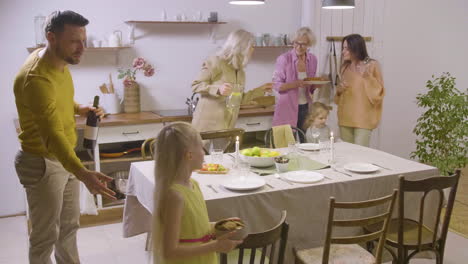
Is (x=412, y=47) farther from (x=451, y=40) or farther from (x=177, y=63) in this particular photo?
(x=177, y=63)

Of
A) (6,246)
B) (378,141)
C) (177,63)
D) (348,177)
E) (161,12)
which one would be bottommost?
(6,246)

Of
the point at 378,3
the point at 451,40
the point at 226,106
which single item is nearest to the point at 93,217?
the point at 226,106

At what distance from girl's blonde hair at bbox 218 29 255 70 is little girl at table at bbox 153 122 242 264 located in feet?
6.31

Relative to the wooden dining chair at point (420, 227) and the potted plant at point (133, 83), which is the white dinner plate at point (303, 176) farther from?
the potted plant at point (133, 83)

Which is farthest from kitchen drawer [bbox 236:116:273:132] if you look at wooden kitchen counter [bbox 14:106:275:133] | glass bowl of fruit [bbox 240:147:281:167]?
glass bowl of fruit [bbox 240:147:281:167]

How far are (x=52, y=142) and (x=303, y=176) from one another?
1.34 meters

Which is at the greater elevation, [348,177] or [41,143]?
[41,143]

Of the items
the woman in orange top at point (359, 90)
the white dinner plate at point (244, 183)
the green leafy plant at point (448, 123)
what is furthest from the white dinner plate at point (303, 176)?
the green leafy plant at point (448, 123)

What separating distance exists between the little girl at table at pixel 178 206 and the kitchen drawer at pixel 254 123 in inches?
104

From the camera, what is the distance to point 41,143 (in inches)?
87.0

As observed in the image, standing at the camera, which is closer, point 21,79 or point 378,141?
point 21,79

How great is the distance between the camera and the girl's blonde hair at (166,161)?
5.64ft

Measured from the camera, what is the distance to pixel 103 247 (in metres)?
3.54

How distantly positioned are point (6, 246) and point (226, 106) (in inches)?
76.0
